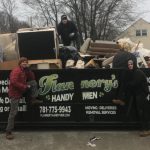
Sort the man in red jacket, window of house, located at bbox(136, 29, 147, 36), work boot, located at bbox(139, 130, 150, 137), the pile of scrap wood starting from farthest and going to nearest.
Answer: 1. window of house, located at bbox(136, 29, 147, 36)
2. the pile of scrap wood
3. work boot, located at bbox(139, 130, 150, 137)
4. the man in red jacket

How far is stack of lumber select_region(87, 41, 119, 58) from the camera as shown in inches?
476

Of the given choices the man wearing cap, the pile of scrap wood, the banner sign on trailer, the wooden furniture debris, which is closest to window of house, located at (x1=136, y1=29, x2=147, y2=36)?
the man wearing cap

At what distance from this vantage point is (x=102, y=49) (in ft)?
39.8

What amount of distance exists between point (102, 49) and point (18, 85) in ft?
10.3

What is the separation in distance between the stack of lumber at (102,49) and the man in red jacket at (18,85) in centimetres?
249

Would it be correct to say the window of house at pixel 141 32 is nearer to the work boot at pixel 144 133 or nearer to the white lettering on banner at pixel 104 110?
the white lettering on banner at pixel 104 110

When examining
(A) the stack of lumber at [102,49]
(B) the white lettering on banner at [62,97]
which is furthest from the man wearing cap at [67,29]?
(B) the white lettering on banner at [62,97]

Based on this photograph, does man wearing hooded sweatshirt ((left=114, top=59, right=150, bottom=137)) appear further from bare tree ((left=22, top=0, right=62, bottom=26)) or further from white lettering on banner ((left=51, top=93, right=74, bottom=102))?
bare tree ((left=22, top=0, right=62, bottom=26))

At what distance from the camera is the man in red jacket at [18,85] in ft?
31.9

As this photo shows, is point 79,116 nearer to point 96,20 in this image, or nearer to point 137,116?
point 137,116

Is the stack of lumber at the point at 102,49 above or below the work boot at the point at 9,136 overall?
above

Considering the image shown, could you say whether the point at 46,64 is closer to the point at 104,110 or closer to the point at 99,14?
the point at 104,110

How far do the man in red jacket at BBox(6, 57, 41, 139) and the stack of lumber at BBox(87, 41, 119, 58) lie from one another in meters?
2.49

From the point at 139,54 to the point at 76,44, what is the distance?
3231 millimetres
